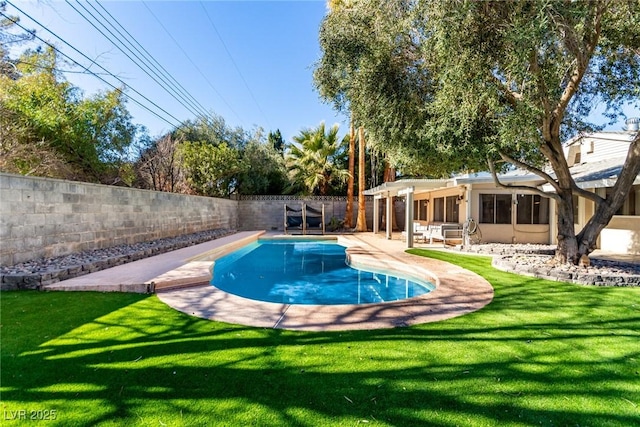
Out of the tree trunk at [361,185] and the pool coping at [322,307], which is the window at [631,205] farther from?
the tree trunk at [361,185]

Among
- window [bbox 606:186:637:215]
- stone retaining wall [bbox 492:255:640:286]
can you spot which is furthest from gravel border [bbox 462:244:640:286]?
window [bbox 606:186:637:215]

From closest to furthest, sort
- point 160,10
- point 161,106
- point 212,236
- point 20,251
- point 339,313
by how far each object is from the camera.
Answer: point 339,313, point 20,251, point 160,10, point 161,106, point 212,236

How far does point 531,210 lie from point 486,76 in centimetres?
952

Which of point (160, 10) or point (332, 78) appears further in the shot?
point (160, 10)

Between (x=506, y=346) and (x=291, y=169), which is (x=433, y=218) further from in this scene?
(x=506, y=346)

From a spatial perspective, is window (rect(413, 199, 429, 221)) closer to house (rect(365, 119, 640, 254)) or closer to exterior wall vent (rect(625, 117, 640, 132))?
house (rect(365, 119, 640, 254))

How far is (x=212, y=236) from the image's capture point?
14.8 meters

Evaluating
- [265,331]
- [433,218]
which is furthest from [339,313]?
[433,218]

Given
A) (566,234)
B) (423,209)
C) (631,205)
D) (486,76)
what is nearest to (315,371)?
(486,76)

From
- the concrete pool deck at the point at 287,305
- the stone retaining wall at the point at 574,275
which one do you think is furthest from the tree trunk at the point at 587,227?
the concrete pool deck at the point at 287,305

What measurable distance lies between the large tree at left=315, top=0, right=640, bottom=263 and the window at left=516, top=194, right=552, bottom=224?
4672mm

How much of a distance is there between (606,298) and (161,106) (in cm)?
1587

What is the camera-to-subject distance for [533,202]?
1306 centimetres

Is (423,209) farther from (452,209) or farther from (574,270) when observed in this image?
(574,270)
